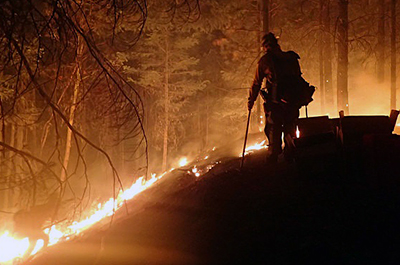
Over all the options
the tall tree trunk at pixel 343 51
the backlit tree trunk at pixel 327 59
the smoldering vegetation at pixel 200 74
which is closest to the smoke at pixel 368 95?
the smoldering vegetation at pixel 200 74

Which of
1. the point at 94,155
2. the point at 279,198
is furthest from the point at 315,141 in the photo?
the point at 94,155

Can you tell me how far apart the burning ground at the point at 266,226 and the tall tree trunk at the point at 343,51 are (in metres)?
11.2

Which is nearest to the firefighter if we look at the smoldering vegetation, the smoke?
the smoldering vegetation

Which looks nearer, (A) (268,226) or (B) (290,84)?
(A) (268,226)

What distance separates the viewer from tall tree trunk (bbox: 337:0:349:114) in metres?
14.9

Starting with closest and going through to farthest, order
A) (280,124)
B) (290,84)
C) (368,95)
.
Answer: (290,84) < (280,124) < (368,95)

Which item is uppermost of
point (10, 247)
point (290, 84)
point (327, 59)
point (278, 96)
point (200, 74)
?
point (200, 74)

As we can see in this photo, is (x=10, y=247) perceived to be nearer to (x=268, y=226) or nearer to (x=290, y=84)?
(x=268, y=226)

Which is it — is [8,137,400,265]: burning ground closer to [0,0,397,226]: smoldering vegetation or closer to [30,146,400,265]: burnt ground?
[30,146,400,265]: burnt ground

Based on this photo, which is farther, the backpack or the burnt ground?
the backpack

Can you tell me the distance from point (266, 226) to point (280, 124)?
10.5 feet

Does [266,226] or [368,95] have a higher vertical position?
[368,95]

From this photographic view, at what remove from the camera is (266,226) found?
415 centimetres

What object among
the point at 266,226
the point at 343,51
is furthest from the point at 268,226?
the point at 343,51
